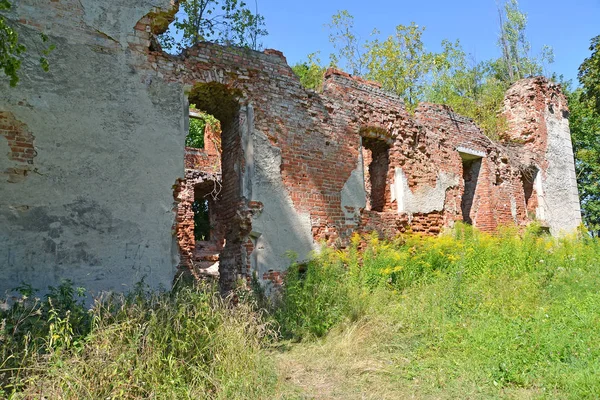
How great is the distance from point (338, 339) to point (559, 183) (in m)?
11.1

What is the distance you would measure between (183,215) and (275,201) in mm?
6067

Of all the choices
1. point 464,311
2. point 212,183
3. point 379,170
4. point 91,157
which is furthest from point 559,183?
point 91,157

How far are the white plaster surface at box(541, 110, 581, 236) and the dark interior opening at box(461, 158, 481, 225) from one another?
9.12 feet

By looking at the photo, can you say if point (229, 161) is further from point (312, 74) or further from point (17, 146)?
point (312, 74)

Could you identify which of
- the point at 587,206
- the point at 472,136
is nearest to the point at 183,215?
the point at 472,136

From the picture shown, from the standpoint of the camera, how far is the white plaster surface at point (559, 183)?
13.1 metres

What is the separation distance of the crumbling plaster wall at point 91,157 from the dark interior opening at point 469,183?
7916 millimetres

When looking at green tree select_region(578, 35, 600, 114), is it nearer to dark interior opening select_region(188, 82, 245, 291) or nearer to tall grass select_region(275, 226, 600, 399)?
tall grass select_region(275, 226, 600, 399)

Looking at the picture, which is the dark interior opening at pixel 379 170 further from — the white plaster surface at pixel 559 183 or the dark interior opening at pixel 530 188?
the white plaster surface at pixel 559 183

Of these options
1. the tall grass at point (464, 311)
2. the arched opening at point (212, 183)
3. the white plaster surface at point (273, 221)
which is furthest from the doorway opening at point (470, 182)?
the arched opening at point (212, 183)

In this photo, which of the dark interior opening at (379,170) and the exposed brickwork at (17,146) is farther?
the dark interior opening at (379,170)

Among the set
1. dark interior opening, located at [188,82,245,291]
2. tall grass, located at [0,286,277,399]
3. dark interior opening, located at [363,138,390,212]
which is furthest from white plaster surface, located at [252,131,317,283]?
dark interior opening, located at [363,138,390,212]

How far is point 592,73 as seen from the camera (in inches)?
510

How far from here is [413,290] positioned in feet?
21.6
